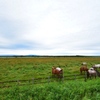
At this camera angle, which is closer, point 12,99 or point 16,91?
point 12,99

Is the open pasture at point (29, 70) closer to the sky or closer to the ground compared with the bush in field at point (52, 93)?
closer to the sky

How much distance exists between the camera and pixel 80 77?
19.4 metres

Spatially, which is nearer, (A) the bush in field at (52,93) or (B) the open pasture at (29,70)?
(A) the bush in field at (52,93)

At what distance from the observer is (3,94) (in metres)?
12.2

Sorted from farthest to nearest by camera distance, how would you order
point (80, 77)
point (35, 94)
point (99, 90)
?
1. point (80, 77)
2. point (99, 90)
3. point (35, 94)

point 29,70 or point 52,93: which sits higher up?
point 29,70

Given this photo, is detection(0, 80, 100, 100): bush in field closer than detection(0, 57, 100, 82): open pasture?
Yes

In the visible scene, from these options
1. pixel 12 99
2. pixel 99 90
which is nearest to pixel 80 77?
pixel 99 90

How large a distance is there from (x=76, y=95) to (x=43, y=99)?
95.1 inches

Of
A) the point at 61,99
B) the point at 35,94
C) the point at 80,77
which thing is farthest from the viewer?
the point at 80,77

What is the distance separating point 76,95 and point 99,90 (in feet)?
8.29

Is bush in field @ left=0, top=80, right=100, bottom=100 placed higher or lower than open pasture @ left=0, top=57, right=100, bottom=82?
lower

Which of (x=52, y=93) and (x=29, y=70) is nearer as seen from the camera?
(x=52, y=93)

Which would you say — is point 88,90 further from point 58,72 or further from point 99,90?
point 58,72
